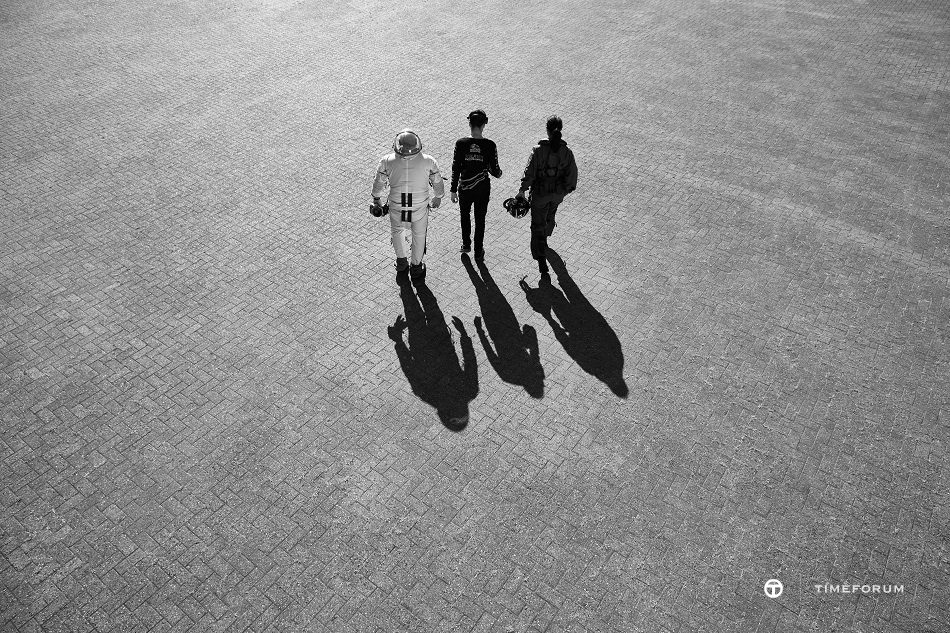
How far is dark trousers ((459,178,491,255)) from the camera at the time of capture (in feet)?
25.0

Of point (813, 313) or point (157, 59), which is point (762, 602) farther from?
point (157, 59)

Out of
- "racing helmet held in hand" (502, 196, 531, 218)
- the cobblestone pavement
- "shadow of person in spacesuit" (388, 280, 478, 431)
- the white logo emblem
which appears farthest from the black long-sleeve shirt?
the white logo emblem

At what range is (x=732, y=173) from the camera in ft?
32.3

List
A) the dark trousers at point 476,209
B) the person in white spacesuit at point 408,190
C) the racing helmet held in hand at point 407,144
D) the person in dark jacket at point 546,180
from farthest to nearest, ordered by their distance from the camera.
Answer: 1. the dark trousers at point 476,209
2. the person in dark jacket at point 546,180
3. the person in white spacesuit at point 408,190
4. the racing helmet held in hand at point 407,144

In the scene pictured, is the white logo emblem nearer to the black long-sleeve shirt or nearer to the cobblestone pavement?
the cobblestone pavement

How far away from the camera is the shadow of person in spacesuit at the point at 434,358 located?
6.36 meters

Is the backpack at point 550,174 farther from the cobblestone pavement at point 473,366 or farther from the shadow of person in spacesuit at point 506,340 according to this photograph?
the shadow of person in spacesuit at point 506,340

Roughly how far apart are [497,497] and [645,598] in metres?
1.37

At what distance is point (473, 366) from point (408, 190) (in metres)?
2.02

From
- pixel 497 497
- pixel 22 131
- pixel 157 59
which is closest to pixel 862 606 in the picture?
Result: pixel 497 497

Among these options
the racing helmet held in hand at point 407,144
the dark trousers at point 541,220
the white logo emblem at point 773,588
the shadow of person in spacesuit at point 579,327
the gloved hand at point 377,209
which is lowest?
the white logo emblem at point 773,588

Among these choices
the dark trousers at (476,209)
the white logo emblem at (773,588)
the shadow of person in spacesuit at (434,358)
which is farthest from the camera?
the dark trousers at (476,209)

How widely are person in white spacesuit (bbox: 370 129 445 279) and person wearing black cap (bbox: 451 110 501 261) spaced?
0.93ft

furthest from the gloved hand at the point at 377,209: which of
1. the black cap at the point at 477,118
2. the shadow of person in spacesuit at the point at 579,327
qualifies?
the shadow of person in spacesuit at the point at 579,327
